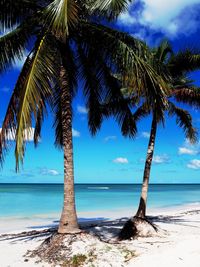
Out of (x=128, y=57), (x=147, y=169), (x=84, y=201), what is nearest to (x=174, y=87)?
(x=147, y=169)

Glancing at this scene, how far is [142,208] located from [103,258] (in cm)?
397

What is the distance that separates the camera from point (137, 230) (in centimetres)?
1049

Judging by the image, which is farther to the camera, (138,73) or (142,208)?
(142,208)

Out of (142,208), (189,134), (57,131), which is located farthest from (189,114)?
(57,131)

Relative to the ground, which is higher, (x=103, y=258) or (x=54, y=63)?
(x=54, y=63)

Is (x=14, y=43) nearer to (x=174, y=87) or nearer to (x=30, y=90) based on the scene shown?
(x=30, y=90)

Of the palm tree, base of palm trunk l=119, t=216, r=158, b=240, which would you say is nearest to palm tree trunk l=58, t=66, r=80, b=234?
the palm tree

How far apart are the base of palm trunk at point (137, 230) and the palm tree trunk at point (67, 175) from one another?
7.08ft

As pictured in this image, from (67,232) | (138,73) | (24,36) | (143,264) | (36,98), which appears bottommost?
(143,264)

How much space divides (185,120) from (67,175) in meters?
6.08

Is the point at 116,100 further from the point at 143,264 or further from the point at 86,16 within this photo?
the point at 143,264

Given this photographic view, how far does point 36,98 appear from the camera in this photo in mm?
7246

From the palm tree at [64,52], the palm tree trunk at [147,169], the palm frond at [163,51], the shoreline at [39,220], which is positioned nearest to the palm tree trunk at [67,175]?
the palm tree at [64,52]

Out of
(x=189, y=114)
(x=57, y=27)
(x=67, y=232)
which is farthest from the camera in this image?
(x=189, y=114)
